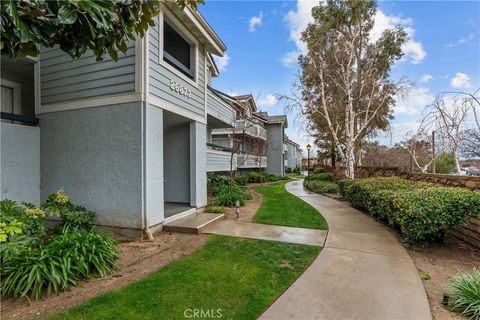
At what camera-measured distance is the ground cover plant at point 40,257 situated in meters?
3.43

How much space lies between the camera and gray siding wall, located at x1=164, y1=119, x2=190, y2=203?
28.0 ft

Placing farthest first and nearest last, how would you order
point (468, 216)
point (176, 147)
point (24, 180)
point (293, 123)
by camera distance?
point (293, 123), point (176, 147), point (24, 180), point (468, 216)

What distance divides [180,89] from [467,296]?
24.3 feet

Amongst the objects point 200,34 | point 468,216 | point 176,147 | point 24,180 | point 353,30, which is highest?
point 353,30

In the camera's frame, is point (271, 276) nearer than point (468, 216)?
Yes

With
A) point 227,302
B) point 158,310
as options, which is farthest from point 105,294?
point 227,302

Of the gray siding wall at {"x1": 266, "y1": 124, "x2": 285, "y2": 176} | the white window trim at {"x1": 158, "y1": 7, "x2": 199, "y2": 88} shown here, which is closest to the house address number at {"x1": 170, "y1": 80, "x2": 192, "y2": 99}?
the white window trim at {"x1": 158, "y1": 7, "x2": 199, "y2": 88}

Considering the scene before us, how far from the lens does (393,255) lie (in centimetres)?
506

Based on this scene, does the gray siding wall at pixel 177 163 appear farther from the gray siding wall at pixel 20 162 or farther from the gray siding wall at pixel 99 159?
the gray siding wall at pixel 20 162

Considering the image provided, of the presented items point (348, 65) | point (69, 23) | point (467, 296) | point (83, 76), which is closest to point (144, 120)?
point (83, 76)

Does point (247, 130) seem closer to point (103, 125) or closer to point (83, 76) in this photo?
point (83, 76)

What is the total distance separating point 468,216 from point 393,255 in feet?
5.57

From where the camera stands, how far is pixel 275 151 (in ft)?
95.4

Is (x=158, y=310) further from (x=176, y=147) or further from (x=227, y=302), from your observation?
(x=176, y=147)
